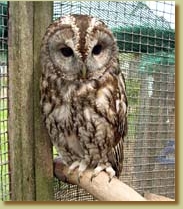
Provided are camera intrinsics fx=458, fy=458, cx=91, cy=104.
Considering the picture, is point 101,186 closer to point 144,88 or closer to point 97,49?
point 97,49

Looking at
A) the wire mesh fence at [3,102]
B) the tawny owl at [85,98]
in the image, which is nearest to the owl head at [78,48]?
the tawny owl at [85,98]

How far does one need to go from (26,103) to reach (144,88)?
56 cm

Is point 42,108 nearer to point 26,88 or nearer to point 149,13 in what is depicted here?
point 26,88

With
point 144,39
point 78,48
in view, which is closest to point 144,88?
point 144,39

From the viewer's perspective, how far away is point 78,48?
131cm

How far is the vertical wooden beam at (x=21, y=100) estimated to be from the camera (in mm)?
1423

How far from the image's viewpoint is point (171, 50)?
1893 mm

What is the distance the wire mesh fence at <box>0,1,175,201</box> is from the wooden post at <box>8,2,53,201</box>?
0.40 feet

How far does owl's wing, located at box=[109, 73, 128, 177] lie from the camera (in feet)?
5.09

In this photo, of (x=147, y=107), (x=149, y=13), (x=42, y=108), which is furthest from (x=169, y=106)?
(x=42, y=108)

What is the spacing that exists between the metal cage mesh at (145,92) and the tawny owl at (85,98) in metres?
0.19

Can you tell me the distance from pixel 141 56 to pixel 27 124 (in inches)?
22.4

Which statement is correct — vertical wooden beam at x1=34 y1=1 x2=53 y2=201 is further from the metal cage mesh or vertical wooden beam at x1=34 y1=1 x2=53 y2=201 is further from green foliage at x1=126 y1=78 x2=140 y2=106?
green foliage at x1=126 y1=78 x2=140 y2=106

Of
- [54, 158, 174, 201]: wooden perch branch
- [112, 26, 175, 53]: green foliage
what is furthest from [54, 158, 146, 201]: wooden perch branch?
[112, 26, 175, 53]: green foliage
